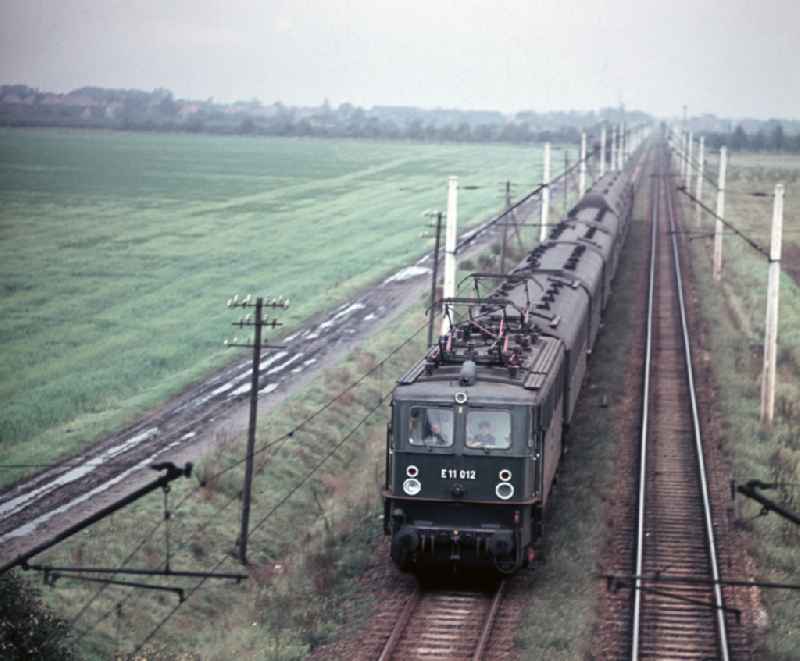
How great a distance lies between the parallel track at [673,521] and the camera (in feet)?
58.5

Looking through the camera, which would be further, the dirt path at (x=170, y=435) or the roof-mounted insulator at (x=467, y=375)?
the dirt path at (x=170, y=435)

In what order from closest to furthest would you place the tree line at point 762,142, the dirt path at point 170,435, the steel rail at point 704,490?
the steel rail at point 704,490 < the dirt path at point 170,435 < the tree line at point 762,142

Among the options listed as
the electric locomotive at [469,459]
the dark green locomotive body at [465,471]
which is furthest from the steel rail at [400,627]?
the dark green locomotive body at [465,471]

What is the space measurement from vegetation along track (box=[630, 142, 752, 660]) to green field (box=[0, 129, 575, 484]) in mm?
8237

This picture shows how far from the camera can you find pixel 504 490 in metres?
18.5

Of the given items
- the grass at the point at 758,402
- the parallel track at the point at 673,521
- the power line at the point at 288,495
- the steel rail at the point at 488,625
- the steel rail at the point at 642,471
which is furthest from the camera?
the power line at the point at 288,495

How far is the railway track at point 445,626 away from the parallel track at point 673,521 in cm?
239

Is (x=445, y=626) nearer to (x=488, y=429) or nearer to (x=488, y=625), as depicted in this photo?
(x=488, y=625)

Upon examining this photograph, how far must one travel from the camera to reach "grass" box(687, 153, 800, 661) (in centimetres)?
1967

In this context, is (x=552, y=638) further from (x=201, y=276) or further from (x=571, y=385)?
(x=201, y=276)

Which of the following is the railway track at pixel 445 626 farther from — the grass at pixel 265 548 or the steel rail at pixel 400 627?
the grass at pixel 265 548

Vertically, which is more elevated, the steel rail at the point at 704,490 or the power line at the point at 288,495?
the steel rail at the point at 704,490

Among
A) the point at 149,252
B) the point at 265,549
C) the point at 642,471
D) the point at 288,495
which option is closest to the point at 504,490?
the point at 265,549

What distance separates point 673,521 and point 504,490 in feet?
20.9
